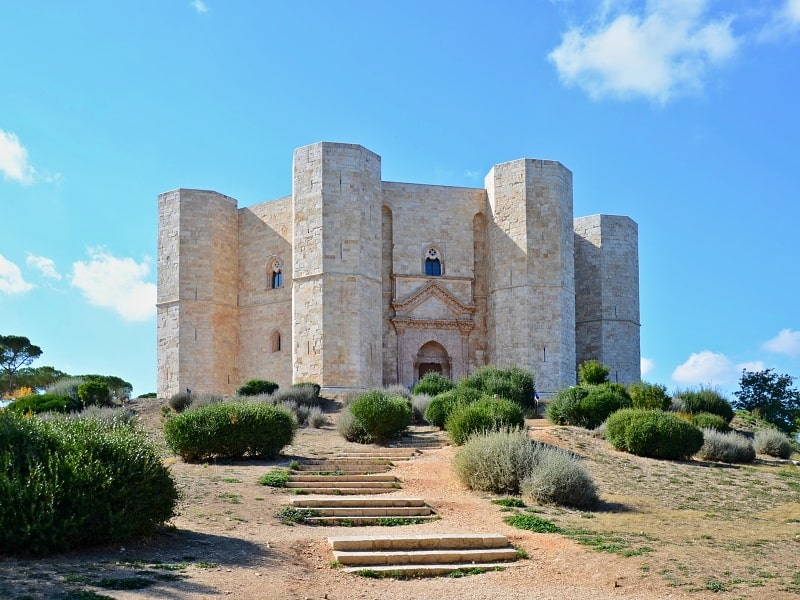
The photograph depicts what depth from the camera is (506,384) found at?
77.9 ft

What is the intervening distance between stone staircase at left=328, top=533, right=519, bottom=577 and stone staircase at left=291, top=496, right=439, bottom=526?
1.35 metres

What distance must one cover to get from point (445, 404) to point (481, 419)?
133 inches

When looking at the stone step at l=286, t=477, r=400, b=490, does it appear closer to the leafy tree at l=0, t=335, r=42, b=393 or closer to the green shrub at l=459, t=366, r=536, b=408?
the green shrub at l=459, t=366, r=536, b=408

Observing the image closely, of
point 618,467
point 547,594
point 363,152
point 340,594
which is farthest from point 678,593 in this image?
point 363,152

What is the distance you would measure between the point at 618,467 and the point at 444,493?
4.47 m

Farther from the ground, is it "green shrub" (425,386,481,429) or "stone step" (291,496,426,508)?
"green shrub" (425,386,481,429)

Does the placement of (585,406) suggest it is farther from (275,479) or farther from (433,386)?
(275,479)

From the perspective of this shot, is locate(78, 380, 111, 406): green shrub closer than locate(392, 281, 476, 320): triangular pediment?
Yes

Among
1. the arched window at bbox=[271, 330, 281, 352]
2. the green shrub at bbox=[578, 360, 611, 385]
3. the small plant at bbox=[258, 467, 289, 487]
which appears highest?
the arched window at bbox=[271, 330, 281, 352]

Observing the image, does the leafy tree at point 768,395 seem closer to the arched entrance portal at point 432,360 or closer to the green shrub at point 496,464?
the arched entrance portal at point 432,360

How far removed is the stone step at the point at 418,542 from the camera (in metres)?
9.30

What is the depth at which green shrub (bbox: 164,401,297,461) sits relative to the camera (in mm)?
14602


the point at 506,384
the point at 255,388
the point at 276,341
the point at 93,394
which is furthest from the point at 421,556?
the point at 276,341

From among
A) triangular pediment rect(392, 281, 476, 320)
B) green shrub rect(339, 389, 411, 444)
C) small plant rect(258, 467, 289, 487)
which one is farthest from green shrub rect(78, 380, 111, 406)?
small plant rect(258, 467, 289, 487)
